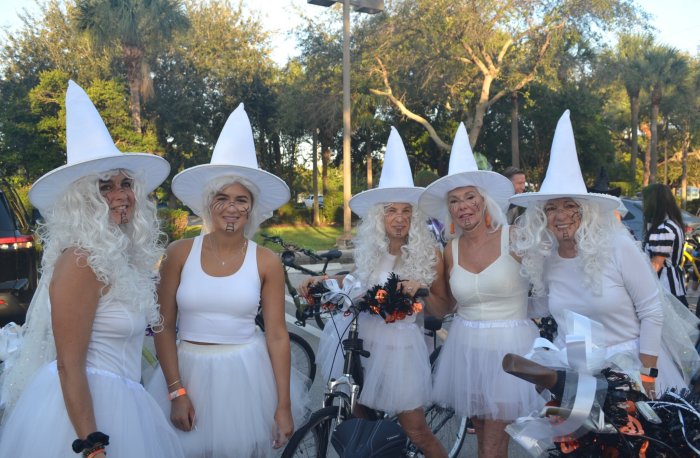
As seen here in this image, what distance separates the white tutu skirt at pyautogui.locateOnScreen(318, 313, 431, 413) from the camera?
3391 mm

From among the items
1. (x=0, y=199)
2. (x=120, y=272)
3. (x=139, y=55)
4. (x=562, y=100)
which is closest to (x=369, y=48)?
(x=139, y=55)

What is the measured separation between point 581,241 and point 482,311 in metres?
0.66

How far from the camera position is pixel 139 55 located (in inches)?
998

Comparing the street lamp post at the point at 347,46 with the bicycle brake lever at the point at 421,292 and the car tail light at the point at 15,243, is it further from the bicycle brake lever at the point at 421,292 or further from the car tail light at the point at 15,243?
the bicycle brake lever at the point at 421,292

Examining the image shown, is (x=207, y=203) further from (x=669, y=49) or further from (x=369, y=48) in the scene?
(x=669, y=49)

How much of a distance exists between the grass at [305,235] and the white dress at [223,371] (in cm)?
1484

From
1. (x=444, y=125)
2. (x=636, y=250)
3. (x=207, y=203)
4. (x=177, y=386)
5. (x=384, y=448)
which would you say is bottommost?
(x=384, y=448)

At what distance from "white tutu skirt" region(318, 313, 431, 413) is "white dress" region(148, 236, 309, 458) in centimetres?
80

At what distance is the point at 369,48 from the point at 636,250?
1975 cm

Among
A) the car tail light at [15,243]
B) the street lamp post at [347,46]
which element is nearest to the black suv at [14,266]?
the car tail light at [15,243]

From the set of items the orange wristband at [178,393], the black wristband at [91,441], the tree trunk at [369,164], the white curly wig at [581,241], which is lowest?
the orange wristband at [178,393]

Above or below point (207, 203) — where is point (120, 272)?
below

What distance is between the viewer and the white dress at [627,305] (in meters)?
2.88

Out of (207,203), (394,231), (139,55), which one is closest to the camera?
(207,203)
